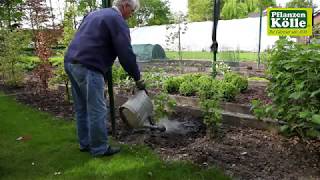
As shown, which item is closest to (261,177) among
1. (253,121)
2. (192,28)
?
(253,121)

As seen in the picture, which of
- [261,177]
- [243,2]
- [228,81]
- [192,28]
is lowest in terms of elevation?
[261,177]

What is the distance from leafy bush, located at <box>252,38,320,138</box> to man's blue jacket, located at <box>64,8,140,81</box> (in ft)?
4.74

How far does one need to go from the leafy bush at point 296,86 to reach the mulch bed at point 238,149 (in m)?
0.23

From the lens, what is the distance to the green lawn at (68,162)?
11.6ft

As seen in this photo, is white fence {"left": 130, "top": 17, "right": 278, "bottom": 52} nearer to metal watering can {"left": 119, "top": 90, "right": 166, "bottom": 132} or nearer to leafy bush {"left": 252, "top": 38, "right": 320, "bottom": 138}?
leafy bush {"left": 252, "top": 38, "right": 320, "bottom": 138}

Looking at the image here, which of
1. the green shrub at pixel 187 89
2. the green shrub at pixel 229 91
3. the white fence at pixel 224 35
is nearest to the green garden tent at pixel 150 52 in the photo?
the white fence at pixel 224 35

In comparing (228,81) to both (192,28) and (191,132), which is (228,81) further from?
(192,28)

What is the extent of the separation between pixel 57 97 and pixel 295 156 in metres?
5.20

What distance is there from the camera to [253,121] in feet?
15.7

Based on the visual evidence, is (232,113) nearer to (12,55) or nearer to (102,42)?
(102,42)

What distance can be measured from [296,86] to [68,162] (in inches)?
90.1

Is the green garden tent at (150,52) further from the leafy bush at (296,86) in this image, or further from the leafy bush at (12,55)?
the leafy bush at (296,86)

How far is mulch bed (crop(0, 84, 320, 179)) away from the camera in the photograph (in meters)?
3.45

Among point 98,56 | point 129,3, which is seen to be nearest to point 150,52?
point 129,3
